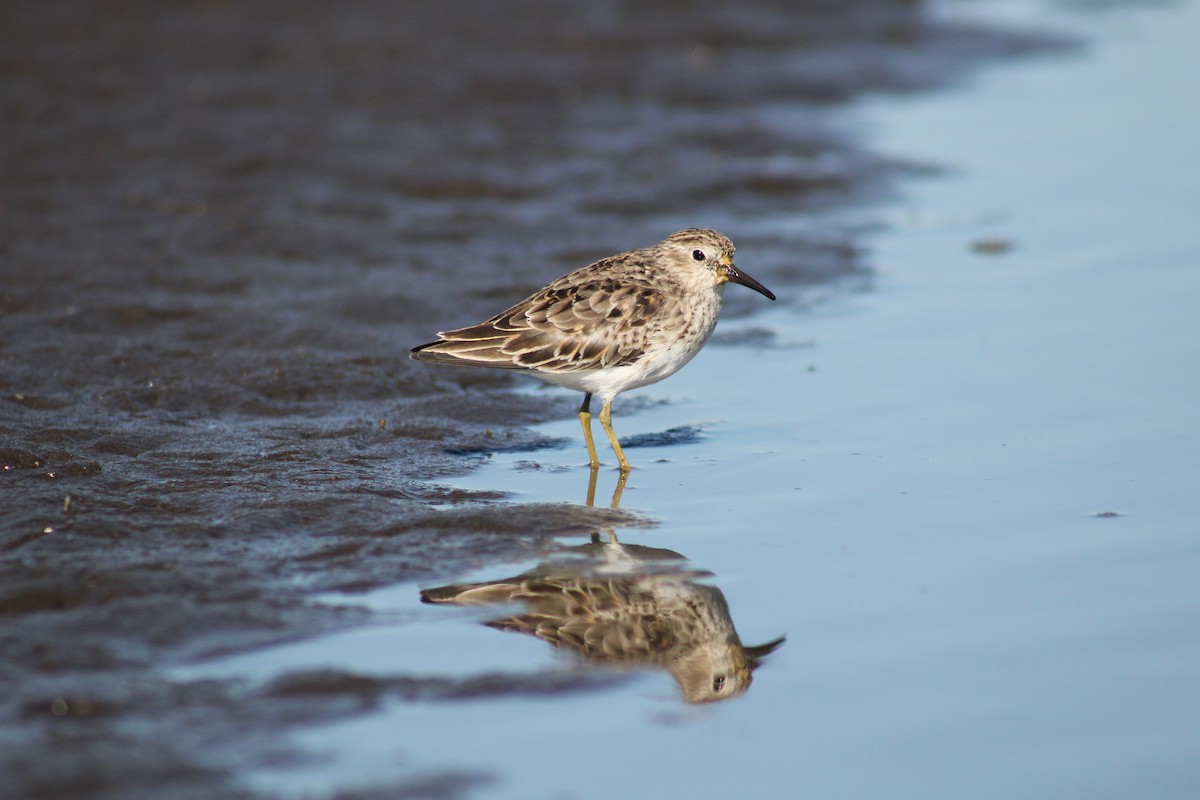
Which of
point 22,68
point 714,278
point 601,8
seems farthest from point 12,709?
point 601,8

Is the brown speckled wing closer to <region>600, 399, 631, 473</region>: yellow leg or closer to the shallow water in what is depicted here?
<region>600, 399, 631, 473</region>: yellow leg

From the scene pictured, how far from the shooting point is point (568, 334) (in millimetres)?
8875

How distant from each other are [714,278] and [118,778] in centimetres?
525

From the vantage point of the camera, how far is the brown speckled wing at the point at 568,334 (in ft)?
29.0

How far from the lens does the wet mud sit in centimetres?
621

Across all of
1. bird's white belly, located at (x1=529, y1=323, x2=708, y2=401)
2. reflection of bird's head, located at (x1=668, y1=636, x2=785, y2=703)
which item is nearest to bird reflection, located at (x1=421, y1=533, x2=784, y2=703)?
reflection of bird's head, located at (x1=668, y1=636, x2=785, y2=703)

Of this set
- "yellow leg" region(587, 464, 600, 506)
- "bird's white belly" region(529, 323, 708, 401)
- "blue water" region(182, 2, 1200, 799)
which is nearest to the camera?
"blue water" region(182, 2, 1200, 799)

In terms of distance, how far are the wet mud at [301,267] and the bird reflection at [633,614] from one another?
1.22 feet

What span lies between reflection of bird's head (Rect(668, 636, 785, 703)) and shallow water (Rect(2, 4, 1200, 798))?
7 centimetres

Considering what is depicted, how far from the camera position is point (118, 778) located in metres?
5.25

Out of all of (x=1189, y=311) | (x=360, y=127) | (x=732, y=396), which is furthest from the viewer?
(x=360, y=127)

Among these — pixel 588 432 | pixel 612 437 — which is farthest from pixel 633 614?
pixel 588 432

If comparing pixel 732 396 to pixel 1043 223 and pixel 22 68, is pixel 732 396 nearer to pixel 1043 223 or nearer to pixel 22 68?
pixel 1043 223

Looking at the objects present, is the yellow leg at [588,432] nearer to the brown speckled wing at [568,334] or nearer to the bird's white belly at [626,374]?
the bird's white belly at [626,374]
